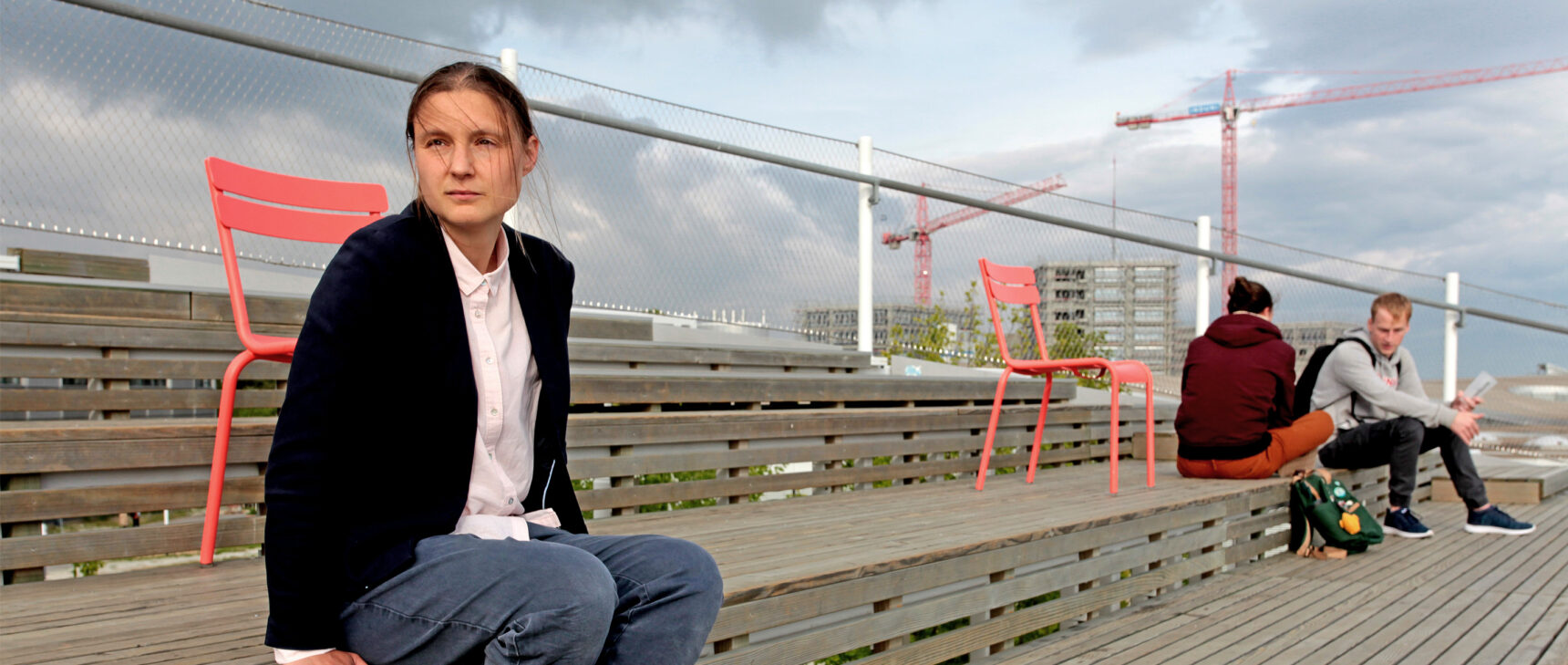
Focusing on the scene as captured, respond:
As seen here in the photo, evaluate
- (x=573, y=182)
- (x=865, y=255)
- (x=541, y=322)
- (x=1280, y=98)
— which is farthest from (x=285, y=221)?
(x=1280, y=98)

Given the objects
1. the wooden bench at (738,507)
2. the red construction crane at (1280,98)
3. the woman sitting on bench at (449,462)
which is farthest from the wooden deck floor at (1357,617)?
the red construction crane at (1280,98)

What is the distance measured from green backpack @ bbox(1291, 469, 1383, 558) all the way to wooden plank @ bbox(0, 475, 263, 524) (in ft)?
12.6

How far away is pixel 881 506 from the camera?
3.10m

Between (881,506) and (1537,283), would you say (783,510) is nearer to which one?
(881,506)

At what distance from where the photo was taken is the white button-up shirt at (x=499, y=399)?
125 centimetres

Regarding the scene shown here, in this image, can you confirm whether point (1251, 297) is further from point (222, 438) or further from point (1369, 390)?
point (222, 438)

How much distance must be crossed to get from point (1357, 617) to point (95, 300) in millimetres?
3938

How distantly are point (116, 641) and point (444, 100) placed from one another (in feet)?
3.48

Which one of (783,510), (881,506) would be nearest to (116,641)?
(783,510)

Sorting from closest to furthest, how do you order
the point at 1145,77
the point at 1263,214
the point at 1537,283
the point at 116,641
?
the point at 116,641, the point at 1145,77, the point at 1537,283, the point at 1263,214

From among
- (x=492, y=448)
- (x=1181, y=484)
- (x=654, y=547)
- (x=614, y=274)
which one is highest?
(x=614, y=274)

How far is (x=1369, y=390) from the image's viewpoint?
4457mm

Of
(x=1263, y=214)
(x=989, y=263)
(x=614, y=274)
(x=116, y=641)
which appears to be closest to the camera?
(x=116, y=641)

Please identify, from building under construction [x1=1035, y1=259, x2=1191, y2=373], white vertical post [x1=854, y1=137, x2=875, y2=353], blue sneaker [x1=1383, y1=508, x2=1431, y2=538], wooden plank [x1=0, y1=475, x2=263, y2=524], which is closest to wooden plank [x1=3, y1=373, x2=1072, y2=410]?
wooden plank [x1=0, y1=475, x2=263, y2=524]
